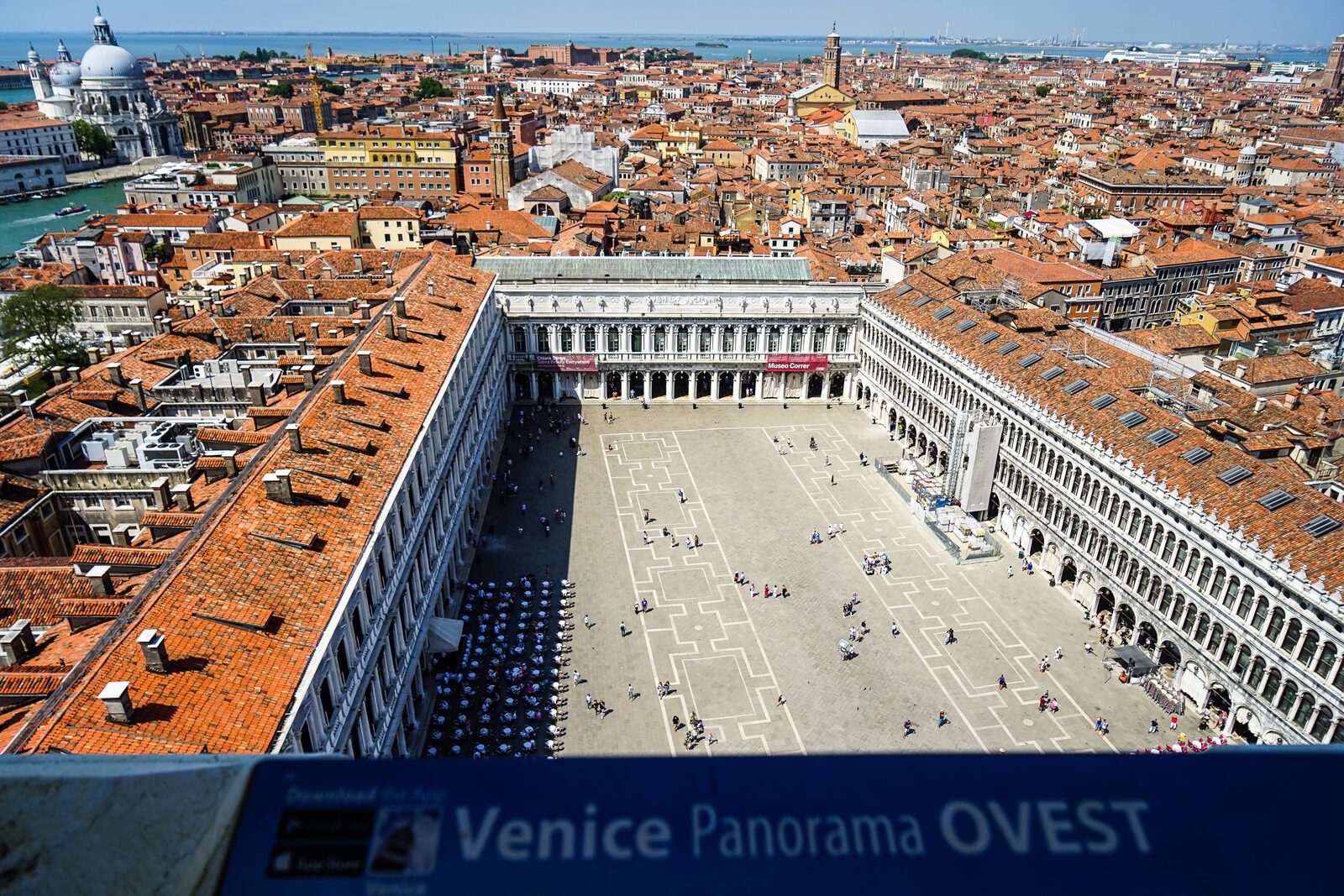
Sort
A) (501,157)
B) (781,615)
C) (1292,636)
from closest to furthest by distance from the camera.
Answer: (1292,636)
(781,615)
(501,157)

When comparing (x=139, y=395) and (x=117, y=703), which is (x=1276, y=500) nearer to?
(x=117, y=703)

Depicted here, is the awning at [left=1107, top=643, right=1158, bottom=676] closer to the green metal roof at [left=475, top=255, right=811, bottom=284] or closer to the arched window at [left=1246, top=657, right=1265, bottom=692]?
the arched window at [left=1246, top=657, right=1265, bottom=692]

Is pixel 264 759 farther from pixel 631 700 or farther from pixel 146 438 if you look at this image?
pixel 146 438

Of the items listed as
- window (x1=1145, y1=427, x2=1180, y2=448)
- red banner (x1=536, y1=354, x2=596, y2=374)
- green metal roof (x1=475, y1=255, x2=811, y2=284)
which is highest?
green metal roof (x1=475, y1=255, x2=811, y2=284)

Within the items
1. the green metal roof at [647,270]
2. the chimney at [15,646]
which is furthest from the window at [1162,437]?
the chimney at [15,646]

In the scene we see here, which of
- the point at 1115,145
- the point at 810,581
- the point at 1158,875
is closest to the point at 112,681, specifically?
the point at 1158,875

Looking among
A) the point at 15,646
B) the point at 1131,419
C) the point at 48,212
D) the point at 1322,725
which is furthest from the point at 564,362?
the point at 48,212

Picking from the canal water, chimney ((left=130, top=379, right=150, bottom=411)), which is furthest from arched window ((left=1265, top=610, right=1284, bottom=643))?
the canal water

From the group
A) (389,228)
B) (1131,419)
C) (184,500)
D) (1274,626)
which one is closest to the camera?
(184,500)
